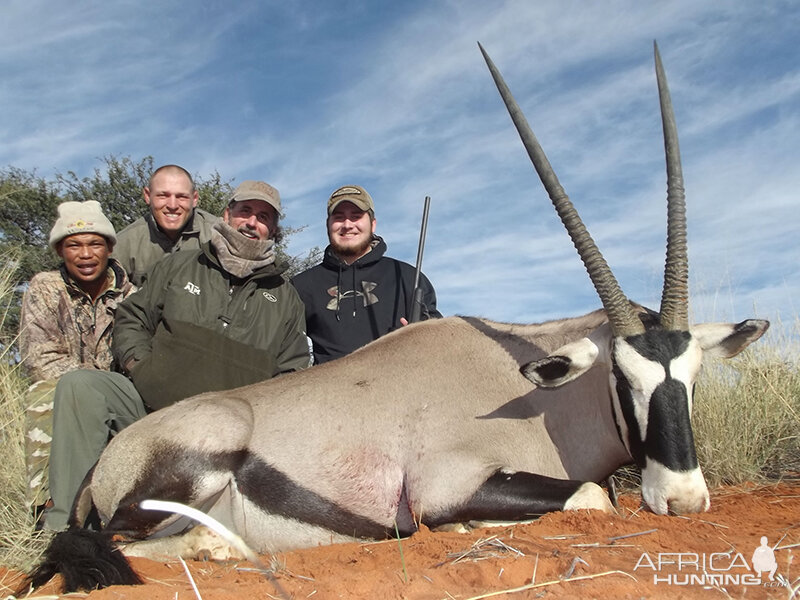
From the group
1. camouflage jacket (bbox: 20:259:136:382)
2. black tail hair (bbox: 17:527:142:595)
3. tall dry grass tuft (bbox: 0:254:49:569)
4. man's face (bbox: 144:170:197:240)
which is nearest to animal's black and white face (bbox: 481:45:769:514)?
black tail hair (bbox: 17:527:142:595)

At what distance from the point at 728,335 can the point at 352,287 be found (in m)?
3.75

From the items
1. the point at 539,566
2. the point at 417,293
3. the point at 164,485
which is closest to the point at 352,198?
the point at 417,293

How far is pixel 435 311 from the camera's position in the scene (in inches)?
295

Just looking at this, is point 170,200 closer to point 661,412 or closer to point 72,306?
point 72,306

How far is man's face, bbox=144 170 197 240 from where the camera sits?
734cm

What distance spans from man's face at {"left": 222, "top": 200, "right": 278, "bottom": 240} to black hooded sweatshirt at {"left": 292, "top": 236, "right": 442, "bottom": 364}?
75cm

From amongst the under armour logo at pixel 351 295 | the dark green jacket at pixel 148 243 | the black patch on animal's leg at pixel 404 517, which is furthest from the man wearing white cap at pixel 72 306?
the black patch on animal's leg at pixel 404 517

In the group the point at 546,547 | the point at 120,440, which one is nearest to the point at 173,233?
the point at 120,440

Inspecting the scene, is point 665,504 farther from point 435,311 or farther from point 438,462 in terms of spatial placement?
point 435,311

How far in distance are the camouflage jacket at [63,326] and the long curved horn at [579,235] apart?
3.60 m

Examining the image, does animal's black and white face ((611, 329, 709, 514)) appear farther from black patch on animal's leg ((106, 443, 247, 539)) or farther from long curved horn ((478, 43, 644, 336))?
black patch on animal's leg ((106, 443, 247, 539))

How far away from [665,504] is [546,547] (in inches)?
32.7

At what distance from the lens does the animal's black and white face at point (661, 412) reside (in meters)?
3.55

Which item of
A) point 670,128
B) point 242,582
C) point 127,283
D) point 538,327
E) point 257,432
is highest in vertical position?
point 670,128
